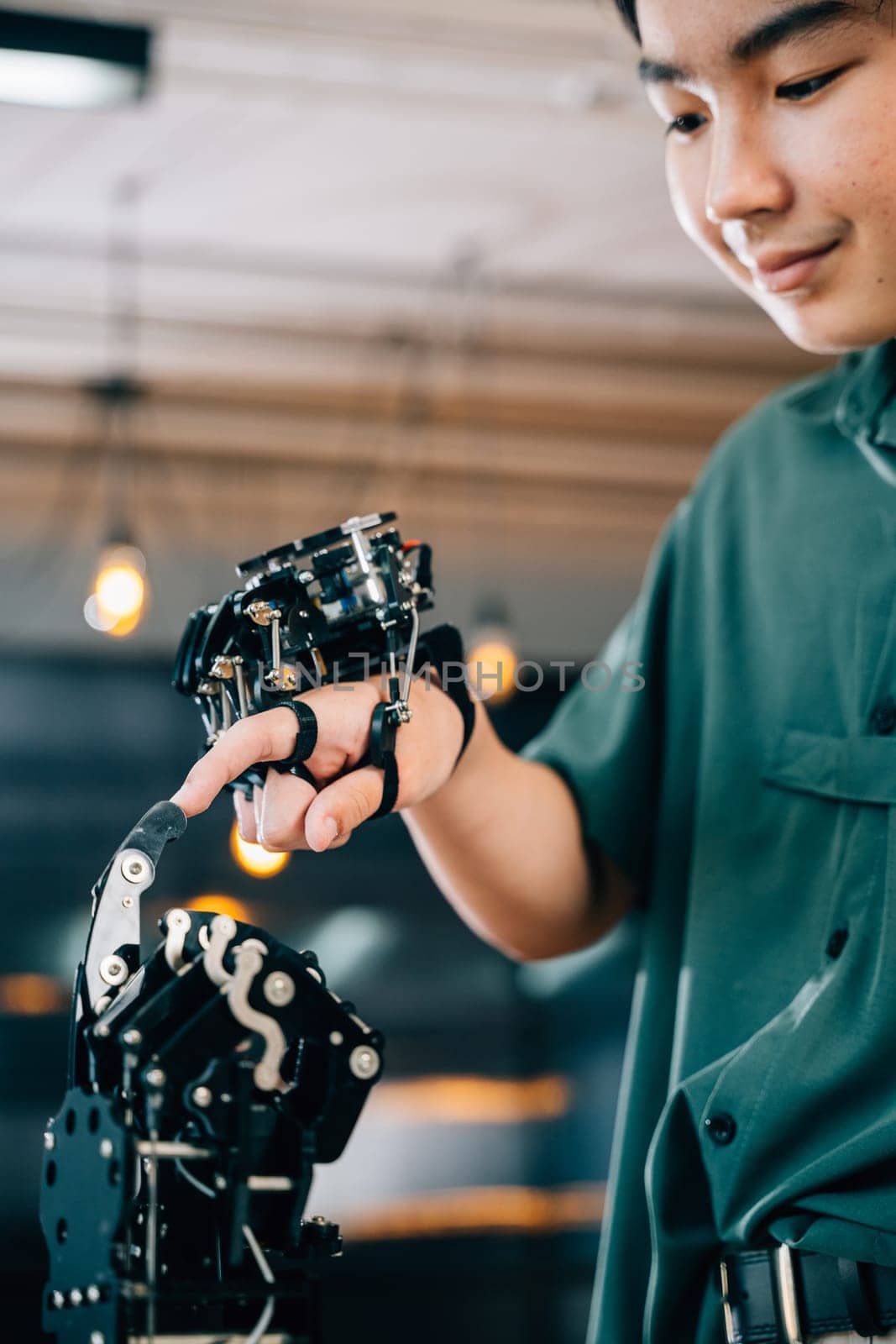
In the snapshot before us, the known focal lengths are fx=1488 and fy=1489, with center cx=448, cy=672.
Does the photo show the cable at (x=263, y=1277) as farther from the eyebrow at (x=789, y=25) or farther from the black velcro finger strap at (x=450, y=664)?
the eyebrow at (x=789, y=25)

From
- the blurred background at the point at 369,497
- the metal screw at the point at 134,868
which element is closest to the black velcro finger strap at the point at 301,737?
the metal screw at the point at 134,868

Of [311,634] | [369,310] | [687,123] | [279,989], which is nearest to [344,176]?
[369,310]

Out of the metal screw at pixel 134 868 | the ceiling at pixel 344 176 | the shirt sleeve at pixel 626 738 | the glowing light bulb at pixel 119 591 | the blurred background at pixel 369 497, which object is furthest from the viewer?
the blurred background at pixel 369 497

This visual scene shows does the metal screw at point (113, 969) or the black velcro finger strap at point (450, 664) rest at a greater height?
the black velcro finger strap at point (450, 664)

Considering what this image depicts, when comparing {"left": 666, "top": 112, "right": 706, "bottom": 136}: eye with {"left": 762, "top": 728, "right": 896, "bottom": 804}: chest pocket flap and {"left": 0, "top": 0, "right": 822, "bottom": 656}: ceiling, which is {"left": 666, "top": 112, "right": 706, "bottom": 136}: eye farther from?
{"left": 0, "top": 0, "right": 822, "bottom": 656}: ceiling

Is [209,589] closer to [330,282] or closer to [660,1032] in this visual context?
[330,282]

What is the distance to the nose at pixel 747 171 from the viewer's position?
118cm

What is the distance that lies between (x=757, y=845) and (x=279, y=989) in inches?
23.2

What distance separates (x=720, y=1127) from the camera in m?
1.24

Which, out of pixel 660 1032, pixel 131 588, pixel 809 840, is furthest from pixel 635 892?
pixel 131 588

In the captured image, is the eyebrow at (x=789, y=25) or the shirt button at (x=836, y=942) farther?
the shirt button at (x=836, y=942)

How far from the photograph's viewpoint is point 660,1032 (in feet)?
4.86

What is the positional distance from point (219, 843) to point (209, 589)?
1.18m

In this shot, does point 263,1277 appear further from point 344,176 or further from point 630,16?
point 344,176
